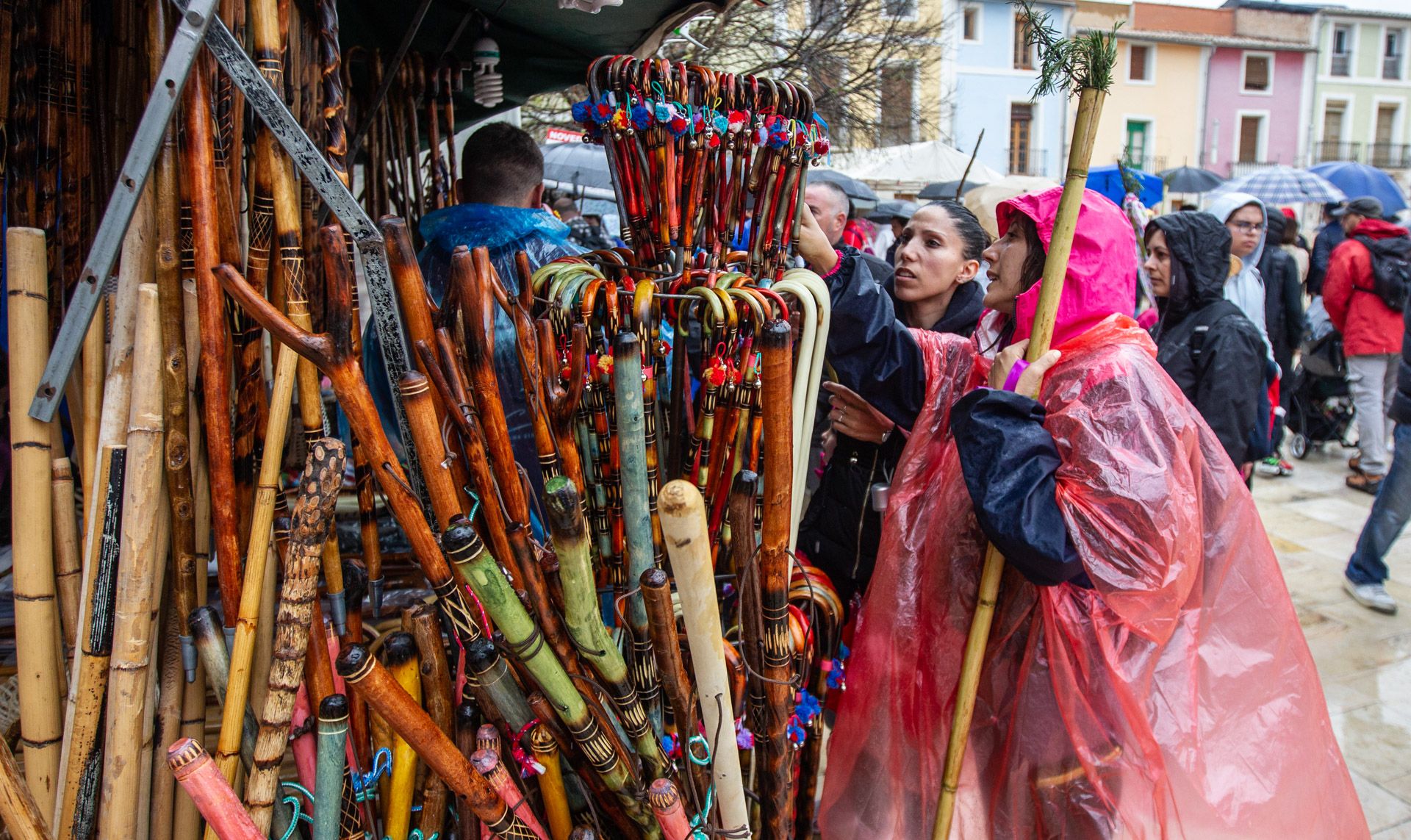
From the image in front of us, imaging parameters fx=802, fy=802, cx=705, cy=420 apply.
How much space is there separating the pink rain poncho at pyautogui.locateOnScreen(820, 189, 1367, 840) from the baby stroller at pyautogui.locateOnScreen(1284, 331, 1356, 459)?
5.19 meters

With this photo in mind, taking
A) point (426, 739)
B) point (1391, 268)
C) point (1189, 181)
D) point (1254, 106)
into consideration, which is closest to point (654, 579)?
point (426, 739)

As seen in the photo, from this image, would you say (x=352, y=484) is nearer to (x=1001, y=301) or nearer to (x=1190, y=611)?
(x=1001, y=301)

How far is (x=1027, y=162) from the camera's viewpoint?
22.0m

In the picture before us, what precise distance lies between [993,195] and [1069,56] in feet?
7.77

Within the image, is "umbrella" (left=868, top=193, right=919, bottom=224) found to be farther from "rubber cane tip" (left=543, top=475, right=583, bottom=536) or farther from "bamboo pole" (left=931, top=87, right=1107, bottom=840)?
"rubber cane tip" (left=543, top=475, right=583, bottom=536)

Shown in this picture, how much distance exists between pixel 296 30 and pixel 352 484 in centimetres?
141

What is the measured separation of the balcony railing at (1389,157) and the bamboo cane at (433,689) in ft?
112

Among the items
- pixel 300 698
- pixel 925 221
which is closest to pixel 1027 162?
pixel 925 221

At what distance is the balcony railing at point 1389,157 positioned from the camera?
1021 inches

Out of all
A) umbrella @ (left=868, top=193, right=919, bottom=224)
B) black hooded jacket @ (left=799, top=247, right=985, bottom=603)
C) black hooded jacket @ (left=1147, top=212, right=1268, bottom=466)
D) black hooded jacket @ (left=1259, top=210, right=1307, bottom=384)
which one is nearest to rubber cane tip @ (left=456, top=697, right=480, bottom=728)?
black hooded jacket @ (left=799, top=247, right=985, bottom=603)

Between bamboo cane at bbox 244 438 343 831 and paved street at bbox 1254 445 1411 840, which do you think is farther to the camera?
paved street at bbox 1254 445 1411 840

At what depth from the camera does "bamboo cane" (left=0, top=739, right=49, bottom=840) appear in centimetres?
99

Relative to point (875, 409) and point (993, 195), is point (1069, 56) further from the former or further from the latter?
point (993, 195)

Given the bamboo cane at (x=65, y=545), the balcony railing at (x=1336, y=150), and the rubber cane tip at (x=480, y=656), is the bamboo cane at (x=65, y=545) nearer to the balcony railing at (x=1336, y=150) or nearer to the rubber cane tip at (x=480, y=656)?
the rubber cane tip at (x=480, y=656)
